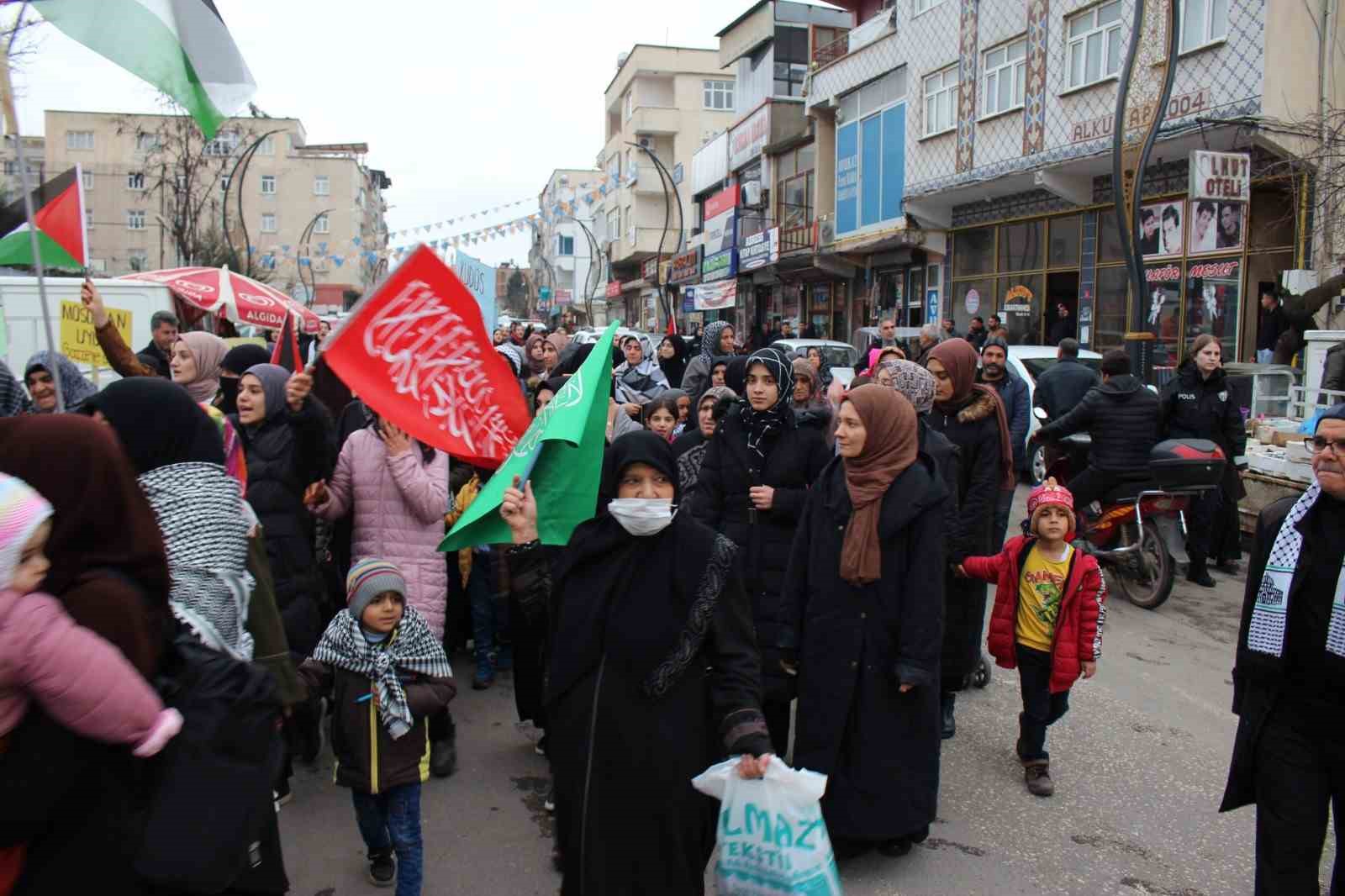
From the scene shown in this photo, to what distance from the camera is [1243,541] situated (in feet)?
33.4

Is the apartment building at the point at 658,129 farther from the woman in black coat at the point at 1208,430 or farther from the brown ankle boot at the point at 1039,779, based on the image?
the brown ankle boot at the point at 1039,779

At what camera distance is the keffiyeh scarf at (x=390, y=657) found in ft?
12.5

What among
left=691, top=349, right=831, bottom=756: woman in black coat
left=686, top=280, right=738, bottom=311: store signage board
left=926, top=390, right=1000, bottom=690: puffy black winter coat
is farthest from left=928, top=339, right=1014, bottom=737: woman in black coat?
left=686, top=280, right=738, bottom=311: store signage board

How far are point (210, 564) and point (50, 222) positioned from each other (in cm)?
440

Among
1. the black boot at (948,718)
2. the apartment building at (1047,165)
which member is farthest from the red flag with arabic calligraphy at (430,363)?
the apartment building at (1047,165)

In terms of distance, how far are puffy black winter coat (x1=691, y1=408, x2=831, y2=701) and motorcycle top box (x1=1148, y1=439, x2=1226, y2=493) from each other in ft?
13.9

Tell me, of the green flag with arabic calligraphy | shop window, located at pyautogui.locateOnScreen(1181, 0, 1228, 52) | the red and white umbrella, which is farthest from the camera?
shop window, located at pyautogui.locateOnScreen(1181, 0, 1228, 52)

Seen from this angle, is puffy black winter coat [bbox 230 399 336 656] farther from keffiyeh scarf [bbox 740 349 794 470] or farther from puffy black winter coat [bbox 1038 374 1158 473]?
puffy black winter coat [bbox 1038 374 1158 473]

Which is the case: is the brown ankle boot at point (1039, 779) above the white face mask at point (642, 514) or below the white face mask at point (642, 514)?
below

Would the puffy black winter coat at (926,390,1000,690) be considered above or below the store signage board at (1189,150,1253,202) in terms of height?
below

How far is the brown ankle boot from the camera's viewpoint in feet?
15.7

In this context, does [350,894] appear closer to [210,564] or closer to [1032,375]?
[210,564]

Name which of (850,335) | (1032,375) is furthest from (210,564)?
(850,335)

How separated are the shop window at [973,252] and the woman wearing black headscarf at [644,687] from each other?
20.8 m
